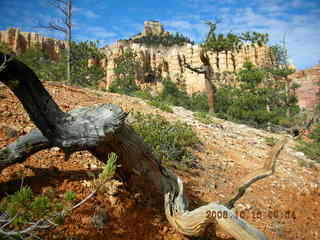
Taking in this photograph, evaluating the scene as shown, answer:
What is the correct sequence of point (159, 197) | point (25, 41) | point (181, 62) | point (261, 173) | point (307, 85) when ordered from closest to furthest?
1. point (261, 173)
2. point (159, 197)
3. point (307, 85)
4. point (25, 41)
5. point (181, 62)

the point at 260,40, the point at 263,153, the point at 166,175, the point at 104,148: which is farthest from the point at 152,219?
the point at 260,40

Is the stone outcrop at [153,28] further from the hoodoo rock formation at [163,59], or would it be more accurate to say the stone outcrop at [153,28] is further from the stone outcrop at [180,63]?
the stone outcrop at [180,63]

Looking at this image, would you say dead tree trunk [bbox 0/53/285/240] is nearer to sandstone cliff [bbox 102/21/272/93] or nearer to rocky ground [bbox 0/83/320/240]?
rocky ground [bbox 0/83/320/240]

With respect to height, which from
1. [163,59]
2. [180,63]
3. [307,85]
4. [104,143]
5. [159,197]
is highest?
[163,59]

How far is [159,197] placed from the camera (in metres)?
2.86

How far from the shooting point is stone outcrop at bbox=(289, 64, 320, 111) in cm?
3729

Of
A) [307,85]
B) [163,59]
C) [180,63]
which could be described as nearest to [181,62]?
[180,63]

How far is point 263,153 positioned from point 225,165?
2171 millimetres

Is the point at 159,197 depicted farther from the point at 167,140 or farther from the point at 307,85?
the point at 307,85

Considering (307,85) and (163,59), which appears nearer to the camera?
(307,85)

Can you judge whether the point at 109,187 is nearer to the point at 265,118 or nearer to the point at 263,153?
the point at 263,153

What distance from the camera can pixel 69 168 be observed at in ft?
10.3

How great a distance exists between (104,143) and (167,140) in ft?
9.99

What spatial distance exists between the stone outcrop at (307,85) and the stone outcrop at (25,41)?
4985cm
